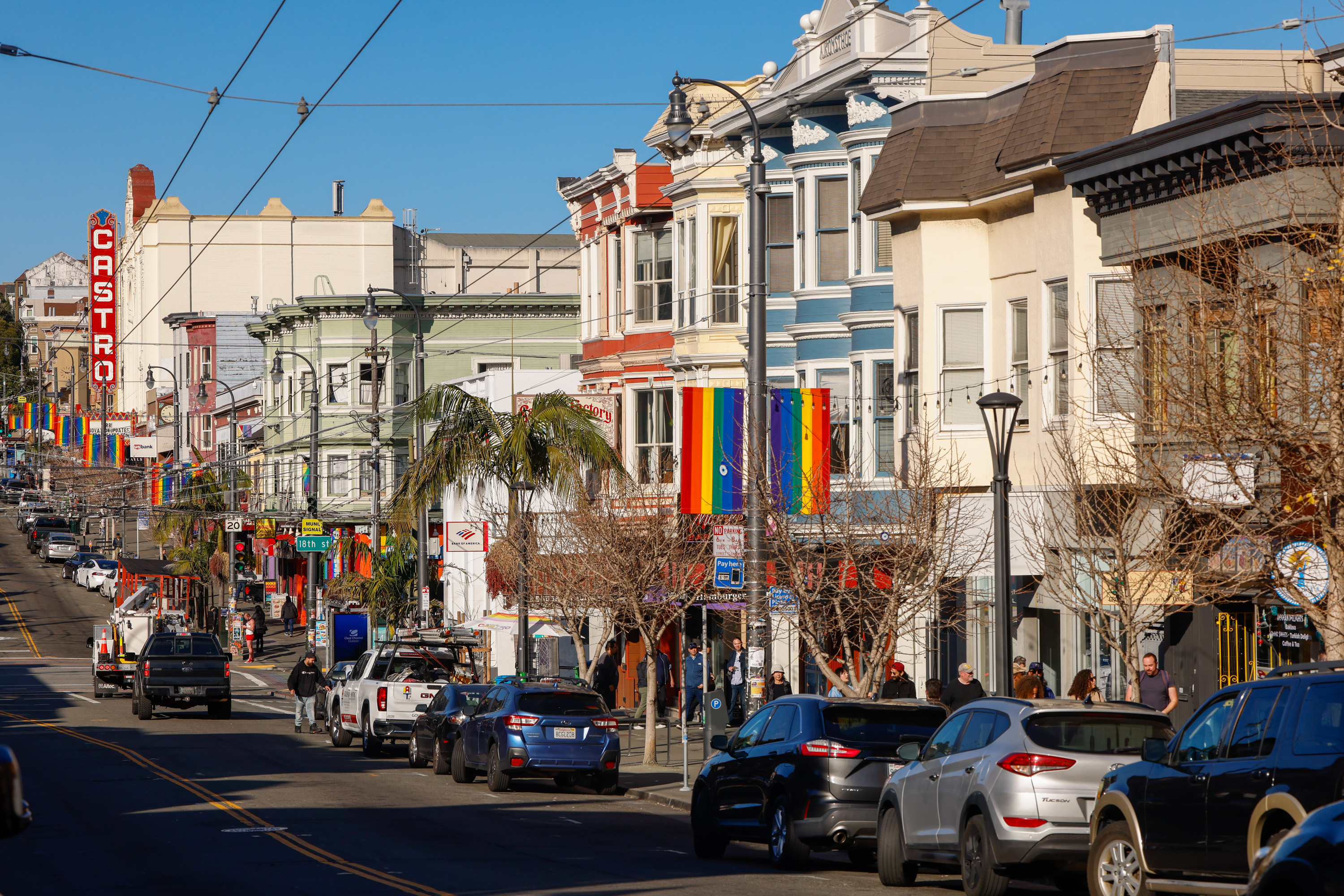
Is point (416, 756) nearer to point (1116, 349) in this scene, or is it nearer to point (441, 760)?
point (441, 760)

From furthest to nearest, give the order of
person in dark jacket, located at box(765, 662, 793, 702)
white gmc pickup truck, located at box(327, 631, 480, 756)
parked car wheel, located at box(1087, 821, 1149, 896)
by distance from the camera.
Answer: white gmc pickup truck, located at box(327, 631, 480, 756), person in dark jacket, located at box(765, 662, 793, 702), parked car wheel, located at box(1087, 821, 1149, 896)

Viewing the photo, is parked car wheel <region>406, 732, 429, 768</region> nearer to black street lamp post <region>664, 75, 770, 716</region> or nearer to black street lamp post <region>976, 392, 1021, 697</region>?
black street lamp post <region>664, 75, 770, 716</region>

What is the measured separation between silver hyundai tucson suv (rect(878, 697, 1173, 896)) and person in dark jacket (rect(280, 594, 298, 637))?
180 feet

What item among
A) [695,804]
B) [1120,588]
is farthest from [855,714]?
[1120,588]

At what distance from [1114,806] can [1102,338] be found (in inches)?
425

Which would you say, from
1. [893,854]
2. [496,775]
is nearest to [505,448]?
[496,775]

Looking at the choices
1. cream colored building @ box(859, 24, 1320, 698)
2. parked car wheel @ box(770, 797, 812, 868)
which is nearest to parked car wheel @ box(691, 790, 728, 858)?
parked car wheel @ box(770, 797, 812, 868)

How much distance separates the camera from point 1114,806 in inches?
482

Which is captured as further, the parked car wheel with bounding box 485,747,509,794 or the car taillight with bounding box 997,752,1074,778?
the parked car wheel with bounding box 485,747,509,794

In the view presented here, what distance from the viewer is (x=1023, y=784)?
13039 mm

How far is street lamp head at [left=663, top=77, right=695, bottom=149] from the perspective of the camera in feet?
73.9

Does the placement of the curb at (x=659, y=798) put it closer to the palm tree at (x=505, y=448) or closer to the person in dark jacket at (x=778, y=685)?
the person in dark jacket at (x=778, y=685)

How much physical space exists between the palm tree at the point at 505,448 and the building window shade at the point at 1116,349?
13.6 m

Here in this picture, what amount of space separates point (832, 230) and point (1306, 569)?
16084 millimetres
